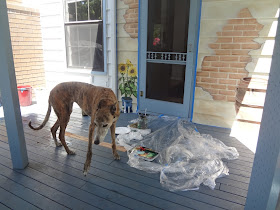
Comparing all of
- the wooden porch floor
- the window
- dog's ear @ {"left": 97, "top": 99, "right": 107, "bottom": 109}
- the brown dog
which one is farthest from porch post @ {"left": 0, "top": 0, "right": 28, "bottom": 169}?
the window

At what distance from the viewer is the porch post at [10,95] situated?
1.96m

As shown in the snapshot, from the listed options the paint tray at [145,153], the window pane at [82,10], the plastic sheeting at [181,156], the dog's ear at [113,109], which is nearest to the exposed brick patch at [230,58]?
the plastic sheeting at [181,156]

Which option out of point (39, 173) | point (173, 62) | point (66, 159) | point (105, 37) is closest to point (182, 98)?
point (173, 62)

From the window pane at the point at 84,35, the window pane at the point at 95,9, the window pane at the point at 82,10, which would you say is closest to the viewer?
the window pane at the point at 95,9

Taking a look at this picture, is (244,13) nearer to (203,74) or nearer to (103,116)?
(203,74)

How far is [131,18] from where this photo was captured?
4145 mm

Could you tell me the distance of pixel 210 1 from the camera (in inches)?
134

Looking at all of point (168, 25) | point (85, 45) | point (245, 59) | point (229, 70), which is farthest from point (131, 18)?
point (245, 59)

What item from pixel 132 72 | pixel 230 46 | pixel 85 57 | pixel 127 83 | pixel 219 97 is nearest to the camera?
pixel 230 46

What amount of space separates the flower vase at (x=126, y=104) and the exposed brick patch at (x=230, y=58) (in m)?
1.48

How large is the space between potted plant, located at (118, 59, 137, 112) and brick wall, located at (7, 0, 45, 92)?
2.68 metres

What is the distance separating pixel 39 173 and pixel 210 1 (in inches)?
139

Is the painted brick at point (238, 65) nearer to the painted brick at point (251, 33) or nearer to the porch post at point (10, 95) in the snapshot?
the painted brick at point (251, 33)

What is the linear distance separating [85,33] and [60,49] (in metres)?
0.89
